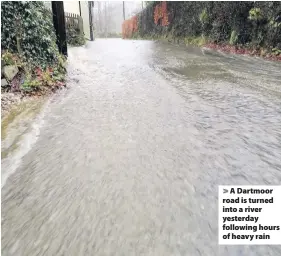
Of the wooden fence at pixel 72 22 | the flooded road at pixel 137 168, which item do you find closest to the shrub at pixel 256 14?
the flooded road at pixel 137 168

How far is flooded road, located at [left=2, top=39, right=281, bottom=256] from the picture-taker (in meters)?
1.90

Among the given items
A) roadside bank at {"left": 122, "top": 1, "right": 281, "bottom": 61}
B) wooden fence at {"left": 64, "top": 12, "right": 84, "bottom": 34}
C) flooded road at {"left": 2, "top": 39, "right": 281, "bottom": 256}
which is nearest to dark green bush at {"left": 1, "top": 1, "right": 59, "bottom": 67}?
flooded road at {"left": 2, "top": 39, "right": 281, "bottom": 256}

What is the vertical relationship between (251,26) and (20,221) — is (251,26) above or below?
above

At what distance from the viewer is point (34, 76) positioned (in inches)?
221

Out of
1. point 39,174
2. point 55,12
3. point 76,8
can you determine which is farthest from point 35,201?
point 76,8

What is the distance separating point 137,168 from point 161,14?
20747mm

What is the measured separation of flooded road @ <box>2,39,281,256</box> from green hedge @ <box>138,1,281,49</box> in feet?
17.6

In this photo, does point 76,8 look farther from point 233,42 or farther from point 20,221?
point 20,221

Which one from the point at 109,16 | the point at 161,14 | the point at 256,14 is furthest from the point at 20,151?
the point at 109,16

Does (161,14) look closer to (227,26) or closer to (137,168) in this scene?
(227,26)

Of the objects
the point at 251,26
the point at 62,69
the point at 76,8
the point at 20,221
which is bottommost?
the point at 20,221

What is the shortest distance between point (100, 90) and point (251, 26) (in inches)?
309

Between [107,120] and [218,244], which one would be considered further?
[107,120]

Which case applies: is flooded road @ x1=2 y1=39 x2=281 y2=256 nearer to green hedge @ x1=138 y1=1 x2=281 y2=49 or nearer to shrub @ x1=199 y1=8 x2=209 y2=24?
green hedge @ x1=138 y1=1 x2=281 y2=49
